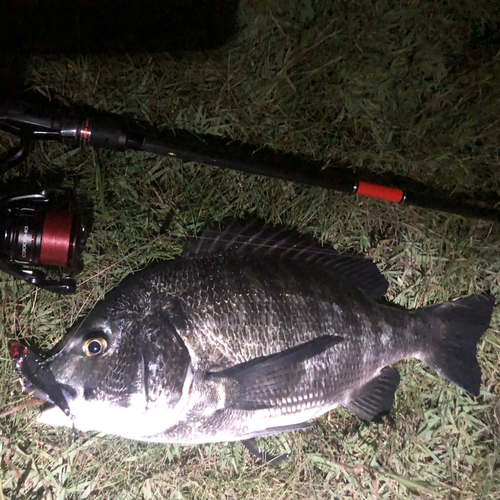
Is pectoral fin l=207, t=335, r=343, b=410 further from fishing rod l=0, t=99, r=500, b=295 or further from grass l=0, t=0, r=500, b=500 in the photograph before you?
fishing rod l=0, t=99, r=500, b=295

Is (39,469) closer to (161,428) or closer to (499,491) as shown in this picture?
(161,428)

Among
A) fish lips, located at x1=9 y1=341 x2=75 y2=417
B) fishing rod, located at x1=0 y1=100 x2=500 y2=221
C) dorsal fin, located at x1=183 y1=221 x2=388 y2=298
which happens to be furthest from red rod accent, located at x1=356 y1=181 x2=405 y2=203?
fish lips, located at x1=9 y1=341 x2=75 y2=417

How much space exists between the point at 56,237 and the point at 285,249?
115 cm

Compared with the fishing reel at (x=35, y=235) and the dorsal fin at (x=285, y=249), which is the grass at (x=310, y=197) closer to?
the dorsal fin at (x=285, y=249)

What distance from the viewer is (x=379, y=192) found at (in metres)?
2.03

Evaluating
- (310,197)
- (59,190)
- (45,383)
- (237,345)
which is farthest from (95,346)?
(310,197)

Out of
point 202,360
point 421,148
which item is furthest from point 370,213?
point 202,360

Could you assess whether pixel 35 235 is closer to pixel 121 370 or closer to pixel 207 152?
pixel 121 370

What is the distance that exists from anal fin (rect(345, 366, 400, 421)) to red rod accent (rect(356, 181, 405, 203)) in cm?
103

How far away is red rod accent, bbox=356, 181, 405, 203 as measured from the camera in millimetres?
2006

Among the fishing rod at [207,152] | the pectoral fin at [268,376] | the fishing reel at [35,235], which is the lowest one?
the pectoral fin at [268,376]

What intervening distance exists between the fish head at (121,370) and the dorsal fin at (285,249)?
443 millimetres

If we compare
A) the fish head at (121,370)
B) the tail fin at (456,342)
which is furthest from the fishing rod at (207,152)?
the fish head at (121,370)

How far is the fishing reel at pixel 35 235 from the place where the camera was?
5.62 feet
